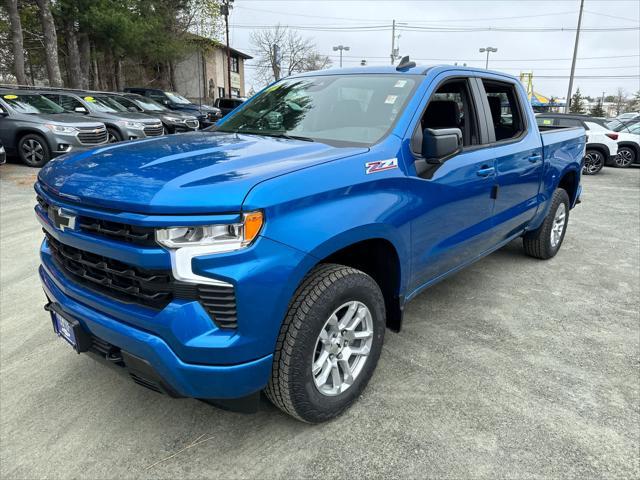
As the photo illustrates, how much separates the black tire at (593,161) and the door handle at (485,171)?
38.7ft

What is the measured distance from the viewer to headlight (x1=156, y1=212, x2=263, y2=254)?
185 cm

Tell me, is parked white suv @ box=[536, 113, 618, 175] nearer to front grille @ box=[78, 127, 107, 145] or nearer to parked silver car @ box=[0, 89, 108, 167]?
front grille @ box=[78, 127, 107, 145]

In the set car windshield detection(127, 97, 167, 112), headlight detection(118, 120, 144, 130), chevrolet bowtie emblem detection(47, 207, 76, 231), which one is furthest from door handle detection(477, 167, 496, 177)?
car windshield detection(127, 97, 167, 112)

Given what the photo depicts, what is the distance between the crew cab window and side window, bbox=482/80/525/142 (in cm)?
64

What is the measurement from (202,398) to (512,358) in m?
2.12

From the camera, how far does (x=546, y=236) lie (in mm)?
4980

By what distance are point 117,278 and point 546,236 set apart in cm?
440

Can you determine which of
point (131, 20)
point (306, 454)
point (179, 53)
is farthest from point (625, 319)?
point (179, 53)

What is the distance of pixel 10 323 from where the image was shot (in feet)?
11.5

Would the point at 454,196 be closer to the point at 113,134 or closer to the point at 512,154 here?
the point at 512,154

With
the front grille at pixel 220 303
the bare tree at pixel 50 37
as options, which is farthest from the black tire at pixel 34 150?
the front grille at pixel 220 303

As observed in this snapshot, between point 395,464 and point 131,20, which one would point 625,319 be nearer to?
point 395,464

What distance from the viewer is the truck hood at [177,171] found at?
187 centimetres

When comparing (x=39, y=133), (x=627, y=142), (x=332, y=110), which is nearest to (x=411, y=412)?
(x=332, y=110)
